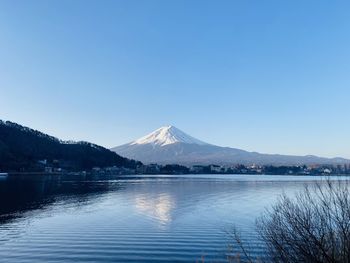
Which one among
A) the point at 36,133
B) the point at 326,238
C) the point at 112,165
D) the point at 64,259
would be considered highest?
the point at 36,133

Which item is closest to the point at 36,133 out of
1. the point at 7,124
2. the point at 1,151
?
the point at 7,124

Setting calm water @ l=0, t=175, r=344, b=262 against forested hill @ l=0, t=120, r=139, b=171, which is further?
forested hill @ l=0, t=120, r=139, b=171

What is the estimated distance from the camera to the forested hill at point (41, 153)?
119m

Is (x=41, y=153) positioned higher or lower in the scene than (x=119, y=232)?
higher

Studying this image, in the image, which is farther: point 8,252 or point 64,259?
point 8,252

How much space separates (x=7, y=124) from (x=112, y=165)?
4671 centimetres

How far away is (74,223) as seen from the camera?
1033 inches

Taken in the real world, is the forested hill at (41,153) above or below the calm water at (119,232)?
above

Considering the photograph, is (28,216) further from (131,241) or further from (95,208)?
(131,241)

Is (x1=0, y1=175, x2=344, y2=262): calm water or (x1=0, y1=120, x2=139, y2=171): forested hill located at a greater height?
(x1=0, y1=120, x2=139, y2=171): forested hill

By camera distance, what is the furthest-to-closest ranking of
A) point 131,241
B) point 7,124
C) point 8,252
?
point 7,124
point 131,241
point 8,252

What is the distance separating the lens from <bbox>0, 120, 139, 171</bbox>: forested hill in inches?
4678

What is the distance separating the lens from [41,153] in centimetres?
13988

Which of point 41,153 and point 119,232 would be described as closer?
point 119,232
